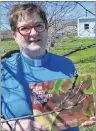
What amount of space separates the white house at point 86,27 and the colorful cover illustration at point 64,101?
288 millimetres

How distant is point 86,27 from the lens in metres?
1.70

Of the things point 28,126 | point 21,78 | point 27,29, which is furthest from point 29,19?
point 28,126

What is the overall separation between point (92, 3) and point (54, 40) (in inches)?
13.4

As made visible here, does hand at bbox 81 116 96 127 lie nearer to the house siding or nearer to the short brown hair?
the house siding

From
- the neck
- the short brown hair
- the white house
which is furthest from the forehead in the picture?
the white house

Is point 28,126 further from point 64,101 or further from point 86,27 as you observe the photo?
point 86,27

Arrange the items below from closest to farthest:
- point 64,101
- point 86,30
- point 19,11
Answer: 1. point 19,11
2. point 64,101
3. point 86,30

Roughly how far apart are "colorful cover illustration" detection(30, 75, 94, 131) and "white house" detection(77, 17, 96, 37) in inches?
11.3

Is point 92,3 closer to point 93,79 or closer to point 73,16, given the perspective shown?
point 73,16

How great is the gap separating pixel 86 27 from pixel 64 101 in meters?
0.51

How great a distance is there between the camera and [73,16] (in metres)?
1.69

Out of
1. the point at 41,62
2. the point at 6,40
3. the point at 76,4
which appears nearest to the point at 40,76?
the point at 41,62

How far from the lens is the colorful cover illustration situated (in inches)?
60.9

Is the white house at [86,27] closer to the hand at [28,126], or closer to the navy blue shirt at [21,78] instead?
the navy blue shirt at [21,78]
